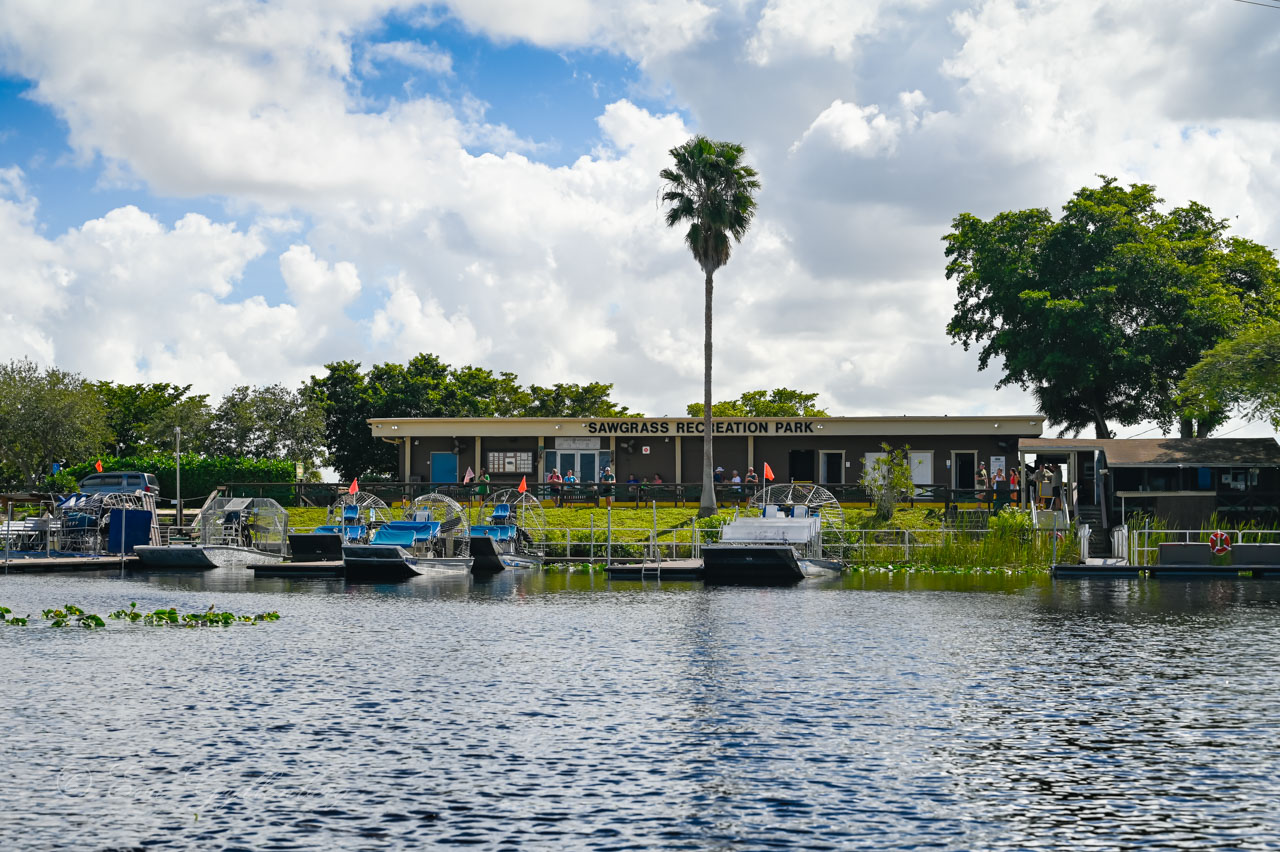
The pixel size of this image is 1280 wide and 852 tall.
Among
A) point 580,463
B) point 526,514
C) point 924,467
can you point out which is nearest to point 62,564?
point 526,514

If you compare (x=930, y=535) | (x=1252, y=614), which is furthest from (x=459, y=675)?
(x=930, y=535)

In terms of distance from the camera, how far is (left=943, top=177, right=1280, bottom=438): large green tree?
55.1 meters

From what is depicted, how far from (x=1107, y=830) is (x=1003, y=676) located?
790 cm

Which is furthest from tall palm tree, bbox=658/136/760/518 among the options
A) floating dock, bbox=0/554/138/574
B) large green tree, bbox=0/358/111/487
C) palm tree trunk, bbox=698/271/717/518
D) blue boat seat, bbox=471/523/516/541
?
large green tree, bbox=0/358/111/487

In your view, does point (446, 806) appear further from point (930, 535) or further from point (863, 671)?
point (930, 535)

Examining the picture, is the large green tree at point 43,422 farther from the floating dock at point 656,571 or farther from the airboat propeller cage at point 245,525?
the floating dock at point 656,571

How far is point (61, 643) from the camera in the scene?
21.6m

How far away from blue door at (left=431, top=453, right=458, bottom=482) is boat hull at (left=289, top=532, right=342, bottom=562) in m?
19.6

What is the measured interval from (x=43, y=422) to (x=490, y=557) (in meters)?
40.2

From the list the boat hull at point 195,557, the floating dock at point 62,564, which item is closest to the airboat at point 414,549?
the boat hull at point 195,557

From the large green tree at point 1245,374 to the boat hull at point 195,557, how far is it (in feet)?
A: 111

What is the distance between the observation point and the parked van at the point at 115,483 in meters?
52.1

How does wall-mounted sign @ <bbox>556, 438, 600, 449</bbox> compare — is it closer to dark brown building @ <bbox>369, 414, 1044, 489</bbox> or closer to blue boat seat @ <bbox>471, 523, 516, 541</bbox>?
dark brown building @ <bbox>369, 414, 1044, 489</bbox>

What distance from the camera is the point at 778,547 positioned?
3712cm
